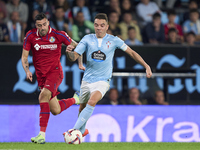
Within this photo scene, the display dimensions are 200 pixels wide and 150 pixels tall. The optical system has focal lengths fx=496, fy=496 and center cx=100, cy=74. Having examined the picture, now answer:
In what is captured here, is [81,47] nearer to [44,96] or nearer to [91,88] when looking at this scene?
[91,88]

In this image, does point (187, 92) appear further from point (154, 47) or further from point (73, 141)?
point (73, 141)

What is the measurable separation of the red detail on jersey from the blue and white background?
2540mm

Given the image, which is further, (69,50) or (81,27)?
(81,27)

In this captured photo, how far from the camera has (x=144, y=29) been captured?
42.8 ft

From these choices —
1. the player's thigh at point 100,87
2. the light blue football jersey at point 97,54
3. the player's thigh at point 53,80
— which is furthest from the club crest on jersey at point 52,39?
the player's thigh at point 100,87

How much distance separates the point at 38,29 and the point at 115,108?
11.0 feet

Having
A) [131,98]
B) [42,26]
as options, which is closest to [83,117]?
[42,26]

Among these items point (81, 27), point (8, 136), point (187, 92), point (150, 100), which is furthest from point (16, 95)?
point (187, 92)

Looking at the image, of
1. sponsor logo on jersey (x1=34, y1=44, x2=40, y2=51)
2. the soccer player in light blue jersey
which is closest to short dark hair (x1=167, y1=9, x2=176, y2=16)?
the soccer player in light blue jersey

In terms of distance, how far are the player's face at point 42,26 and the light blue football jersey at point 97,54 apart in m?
0.75

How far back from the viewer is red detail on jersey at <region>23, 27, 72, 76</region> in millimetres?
8469

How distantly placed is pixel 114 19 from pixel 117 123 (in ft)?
10.1

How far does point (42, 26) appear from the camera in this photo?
8.32 m

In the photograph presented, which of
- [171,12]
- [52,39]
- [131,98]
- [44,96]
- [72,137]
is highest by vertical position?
[171,12]
